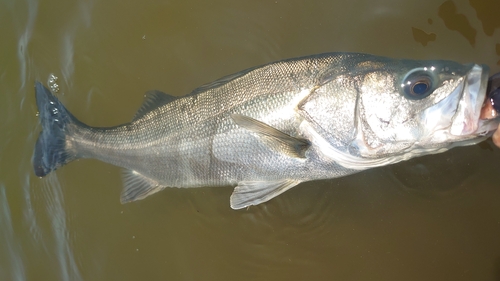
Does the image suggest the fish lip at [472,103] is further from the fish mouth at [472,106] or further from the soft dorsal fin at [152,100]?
the soft dorsal fin at [152,100]

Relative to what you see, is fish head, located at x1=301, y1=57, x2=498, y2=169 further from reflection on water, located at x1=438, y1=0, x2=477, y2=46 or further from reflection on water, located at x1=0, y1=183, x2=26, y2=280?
reflection on water, located at x1=0, y1=183, x2=26, y2=280

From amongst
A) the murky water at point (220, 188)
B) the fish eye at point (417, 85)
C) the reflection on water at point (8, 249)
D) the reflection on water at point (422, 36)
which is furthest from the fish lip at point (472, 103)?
the reflection on water at point (8, 249)

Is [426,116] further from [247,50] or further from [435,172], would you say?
[247,50]

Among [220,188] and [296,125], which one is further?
[220,188]

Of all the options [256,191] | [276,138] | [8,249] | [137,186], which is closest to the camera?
[276,138]

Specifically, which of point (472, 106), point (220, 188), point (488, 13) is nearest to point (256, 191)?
point (220, 188)

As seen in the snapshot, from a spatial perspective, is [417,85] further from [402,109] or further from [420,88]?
[402,109]

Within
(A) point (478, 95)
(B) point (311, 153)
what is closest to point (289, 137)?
(B) point (311, 153)

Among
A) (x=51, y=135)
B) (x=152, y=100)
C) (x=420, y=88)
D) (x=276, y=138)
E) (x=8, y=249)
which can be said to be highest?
(x=420, y=88)
